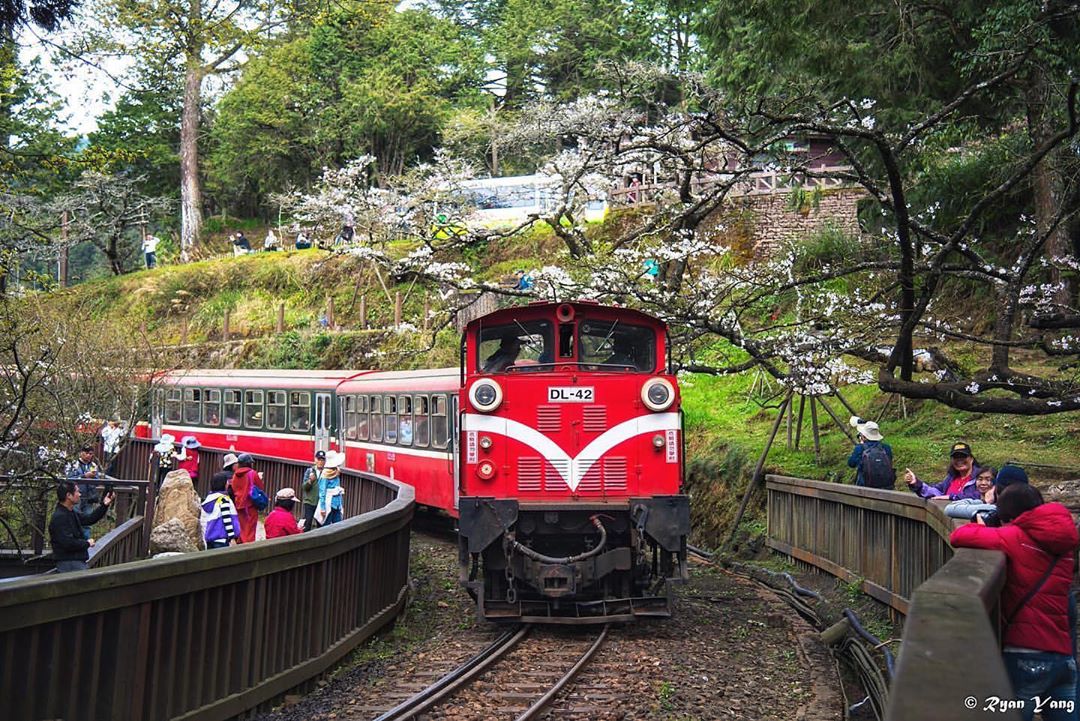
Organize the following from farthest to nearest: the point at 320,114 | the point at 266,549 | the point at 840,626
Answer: the point at 320,114 < the point at 840,626 < the point at 266,549

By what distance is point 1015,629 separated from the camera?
5.21 metres

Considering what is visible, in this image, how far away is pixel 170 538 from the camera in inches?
592

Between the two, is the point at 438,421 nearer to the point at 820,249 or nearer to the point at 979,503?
the point at 979,503

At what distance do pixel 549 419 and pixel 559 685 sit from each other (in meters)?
3.30

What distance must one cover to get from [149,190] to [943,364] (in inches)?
1846

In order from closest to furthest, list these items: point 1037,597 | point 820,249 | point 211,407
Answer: point 1037,597, point 820,249, point 211,407

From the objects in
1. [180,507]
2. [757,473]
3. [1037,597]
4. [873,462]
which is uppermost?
[873,462]

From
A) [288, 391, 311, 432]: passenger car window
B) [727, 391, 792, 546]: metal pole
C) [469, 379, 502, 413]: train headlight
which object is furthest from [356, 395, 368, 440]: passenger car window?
[469, 379, 502, 413]: train headlight

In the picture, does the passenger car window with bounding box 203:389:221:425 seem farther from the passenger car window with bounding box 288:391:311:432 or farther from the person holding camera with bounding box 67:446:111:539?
the person holding camera with bounding box 67:446:111:539

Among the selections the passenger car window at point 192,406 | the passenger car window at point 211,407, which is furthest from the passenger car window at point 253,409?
the passenger car window at point 192,406

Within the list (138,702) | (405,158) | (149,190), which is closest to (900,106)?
(138,702)

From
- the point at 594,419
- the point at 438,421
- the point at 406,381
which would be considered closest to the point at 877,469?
the point at 594,419

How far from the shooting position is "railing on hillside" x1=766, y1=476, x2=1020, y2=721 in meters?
2.87

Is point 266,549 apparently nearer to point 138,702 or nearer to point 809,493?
point 138,702
